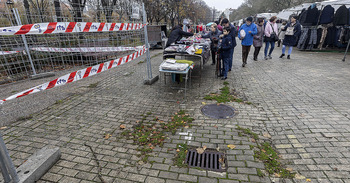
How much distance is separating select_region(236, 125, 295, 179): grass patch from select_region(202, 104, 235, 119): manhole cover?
823 millimetres

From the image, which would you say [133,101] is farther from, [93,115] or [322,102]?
[322,102]

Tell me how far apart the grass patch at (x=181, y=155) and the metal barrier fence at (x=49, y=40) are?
4.32 meters

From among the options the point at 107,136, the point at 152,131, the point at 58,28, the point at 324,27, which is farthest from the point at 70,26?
the point at 324,27

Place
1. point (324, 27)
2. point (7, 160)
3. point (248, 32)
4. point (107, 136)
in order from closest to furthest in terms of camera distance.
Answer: point (7, 160), point (107, 136), point (248, 32), point (324, 27)

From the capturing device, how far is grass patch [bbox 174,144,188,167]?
271 centimetres

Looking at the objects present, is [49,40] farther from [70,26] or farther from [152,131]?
[152,131]

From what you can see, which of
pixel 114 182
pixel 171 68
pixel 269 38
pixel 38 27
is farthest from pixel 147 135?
pixel 269 38

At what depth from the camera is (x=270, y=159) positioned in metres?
2.75

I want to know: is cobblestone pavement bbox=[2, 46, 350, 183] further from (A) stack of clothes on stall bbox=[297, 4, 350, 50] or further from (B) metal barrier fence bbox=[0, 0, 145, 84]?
(A) stack of clothes on stall bbox=[297, 4, 350, 50]

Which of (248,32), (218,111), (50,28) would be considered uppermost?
(50,28)

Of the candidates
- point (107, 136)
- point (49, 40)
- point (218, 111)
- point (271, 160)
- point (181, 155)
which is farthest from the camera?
point (49, 40)

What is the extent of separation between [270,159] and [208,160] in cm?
92

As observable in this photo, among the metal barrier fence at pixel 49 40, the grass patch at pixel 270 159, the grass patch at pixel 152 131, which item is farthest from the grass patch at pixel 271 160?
the metal barrier fence at pixel 49 40

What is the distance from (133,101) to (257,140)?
10.1 feet
